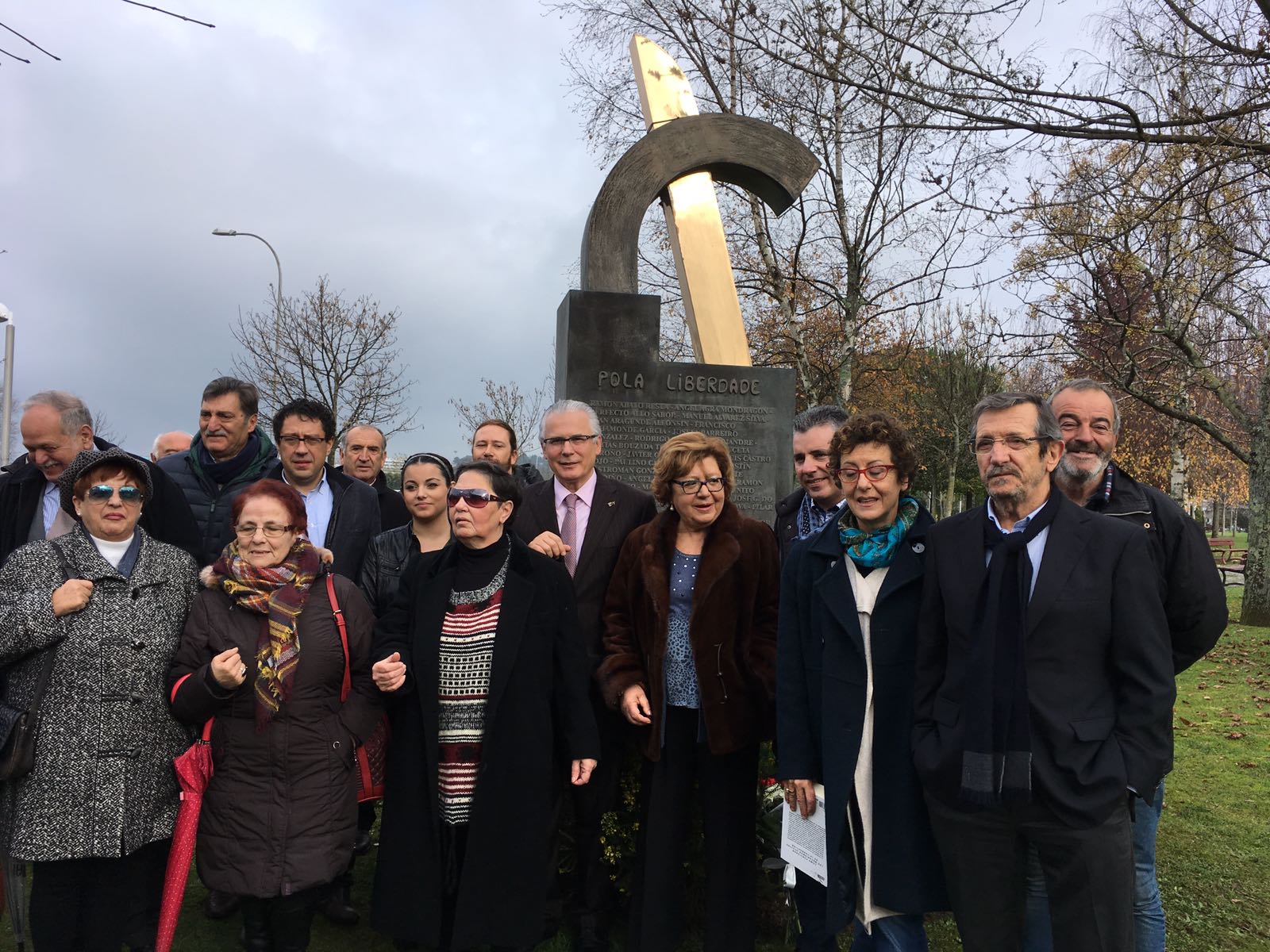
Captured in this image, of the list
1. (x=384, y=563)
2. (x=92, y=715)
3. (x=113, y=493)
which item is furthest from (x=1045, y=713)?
(x=113, y=493)

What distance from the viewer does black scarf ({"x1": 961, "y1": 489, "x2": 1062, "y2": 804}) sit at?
229cm

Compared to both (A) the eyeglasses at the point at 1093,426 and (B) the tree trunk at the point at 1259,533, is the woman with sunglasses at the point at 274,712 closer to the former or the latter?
(A) the eyeglasses at the point at 1093,426

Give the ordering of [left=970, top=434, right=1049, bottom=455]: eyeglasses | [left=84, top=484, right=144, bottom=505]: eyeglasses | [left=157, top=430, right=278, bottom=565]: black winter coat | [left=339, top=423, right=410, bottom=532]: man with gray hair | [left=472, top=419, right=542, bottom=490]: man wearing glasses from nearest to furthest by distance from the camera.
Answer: [left=970, top=434, right=1049, bottom=455]: eyeglasses
[left=84, top=484, right=144, bottom=505]: eyeglasses
[left=157, top=430, right=278, bottom=565]: black winter coat
[left=472, top=419, right=542, bottom=490]: man wearing glasses
[left=339, top=423, right=410, bottom=532]: man with gray hair

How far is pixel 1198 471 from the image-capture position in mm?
37344

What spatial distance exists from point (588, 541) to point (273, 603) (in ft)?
4.12

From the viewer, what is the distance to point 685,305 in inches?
245

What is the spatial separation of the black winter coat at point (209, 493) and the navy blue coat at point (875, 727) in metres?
2.69

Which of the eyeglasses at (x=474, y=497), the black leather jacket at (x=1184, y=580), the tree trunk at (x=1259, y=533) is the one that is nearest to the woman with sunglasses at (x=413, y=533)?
the eyeglasses at (x=474, y=497)

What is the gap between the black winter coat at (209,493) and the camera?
13.4 ft

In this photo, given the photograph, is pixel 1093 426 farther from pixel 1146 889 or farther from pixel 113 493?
pixel 113 493

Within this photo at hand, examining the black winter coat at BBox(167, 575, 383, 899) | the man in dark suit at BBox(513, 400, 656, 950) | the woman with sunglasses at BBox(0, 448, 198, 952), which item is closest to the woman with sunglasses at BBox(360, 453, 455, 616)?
the man in dark suit at BBox(513, 400, 656, 950)

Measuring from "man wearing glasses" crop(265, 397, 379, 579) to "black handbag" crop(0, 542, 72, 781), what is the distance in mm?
1349

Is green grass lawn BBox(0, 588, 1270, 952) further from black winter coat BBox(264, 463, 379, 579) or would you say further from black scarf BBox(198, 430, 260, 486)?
black scarf BBox(198, 430, 260, 486)

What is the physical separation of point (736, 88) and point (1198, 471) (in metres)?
30.9
